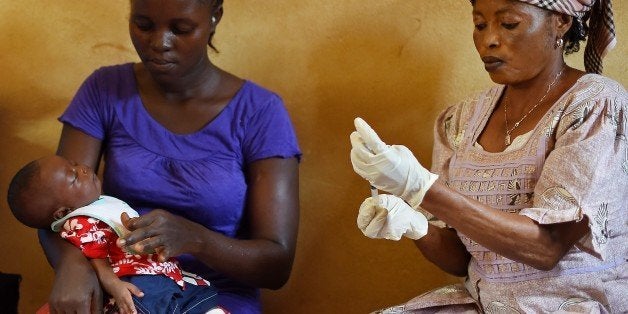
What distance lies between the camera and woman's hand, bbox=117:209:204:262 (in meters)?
1.71

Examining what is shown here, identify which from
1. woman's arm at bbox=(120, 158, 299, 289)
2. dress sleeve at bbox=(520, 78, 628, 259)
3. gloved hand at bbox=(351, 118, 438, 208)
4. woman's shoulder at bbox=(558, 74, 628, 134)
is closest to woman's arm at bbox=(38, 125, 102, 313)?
woman's arm at bbox=(120, 158, 299, 289)

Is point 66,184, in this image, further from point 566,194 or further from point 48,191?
point 566,194

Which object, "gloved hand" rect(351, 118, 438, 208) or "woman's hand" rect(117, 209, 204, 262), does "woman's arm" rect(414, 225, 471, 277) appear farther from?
"woman's hand" rect(117, 209, 204, 262)

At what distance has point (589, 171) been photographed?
62.1 inches

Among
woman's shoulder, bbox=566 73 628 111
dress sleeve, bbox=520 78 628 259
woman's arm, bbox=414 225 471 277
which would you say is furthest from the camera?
woman's arm, bbox=414 225 471 277

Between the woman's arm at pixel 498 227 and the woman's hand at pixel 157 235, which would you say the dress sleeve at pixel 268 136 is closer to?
the woman's hand at pixel 157 235

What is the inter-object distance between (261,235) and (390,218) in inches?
21.0

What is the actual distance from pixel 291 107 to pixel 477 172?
0.82 metres

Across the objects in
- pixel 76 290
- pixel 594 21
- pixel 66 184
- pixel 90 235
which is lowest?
pixel 76 290

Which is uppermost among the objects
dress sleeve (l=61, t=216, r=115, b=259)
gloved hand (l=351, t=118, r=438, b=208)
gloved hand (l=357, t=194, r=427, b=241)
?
gloved hand (l=351, t=118, r=438, b=208)

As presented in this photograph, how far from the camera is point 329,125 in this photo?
2422 millimetres

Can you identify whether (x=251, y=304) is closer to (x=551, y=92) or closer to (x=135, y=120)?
(x=135, y=120)

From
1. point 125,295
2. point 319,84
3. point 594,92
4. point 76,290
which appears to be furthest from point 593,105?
point 76,290

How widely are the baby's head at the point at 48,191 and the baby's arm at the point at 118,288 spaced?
0.50 ft
